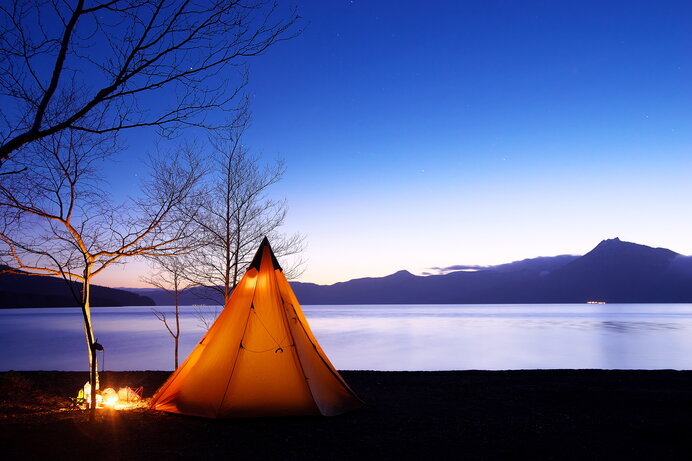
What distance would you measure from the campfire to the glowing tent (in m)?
0.59

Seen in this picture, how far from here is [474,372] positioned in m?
13.4

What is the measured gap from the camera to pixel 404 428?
769 centimetres

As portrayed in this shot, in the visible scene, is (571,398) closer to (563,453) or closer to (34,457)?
(563,453)

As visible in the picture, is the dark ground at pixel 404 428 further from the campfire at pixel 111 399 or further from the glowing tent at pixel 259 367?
the campfire at pixel 111 399

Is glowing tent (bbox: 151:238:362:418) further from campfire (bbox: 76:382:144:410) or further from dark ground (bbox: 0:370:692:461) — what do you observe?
campfire (bbox: 76:382:144:410)

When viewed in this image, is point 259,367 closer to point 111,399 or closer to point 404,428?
point 404,428

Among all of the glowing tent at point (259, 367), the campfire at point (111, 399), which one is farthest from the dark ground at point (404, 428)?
the campfire at point (111, 399)

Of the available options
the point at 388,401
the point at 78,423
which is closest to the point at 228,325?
the point at 78,423

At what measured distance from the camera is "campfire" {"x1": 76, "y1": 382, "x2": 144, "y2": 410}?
28.1 ft

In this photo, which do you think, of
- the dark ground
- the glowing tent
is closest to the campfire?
the dark ground

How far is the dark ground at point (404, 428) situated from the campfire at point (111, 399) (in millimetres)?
445

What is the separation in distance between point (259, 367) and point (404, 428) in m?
2.53

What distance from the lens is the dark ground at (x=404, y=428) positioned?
637 cm

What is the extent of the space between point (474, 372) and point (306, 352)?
640 centimetres
